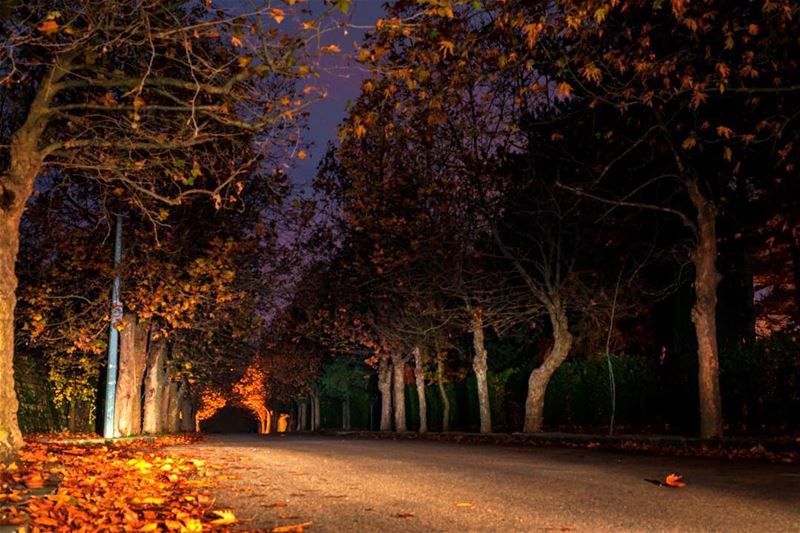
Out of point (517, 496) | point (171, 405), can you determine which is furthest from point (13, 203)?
point (171, 405)

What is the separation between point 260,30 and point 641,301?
23.8 meters

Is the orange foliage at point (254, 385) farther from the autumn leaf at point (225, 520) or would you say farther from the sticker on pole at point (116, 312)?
the autumn leaf at point (225, 520)

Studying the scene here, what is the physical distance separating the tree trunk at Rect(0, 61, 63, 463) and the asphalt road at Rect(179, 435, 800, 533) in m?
3.27

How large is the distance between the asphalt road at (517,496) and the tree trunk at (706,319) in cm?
400

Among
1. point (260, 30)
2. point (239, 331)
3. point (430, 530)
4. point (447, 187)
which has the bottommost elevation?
point (430, 530)

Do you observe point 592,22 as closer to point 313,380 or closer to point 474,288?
point 474,288

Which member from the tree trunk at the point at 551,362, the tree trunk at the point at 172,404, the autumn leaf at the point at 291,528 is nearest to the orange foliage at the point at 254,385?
the tree trunk at the point at 172,404

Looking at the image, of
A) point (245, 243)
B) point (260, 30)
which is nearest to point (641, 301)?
point (245, 243)

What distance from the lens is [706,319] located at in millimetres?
17719

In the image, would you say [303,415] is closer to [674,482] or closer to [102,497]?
[674,482]

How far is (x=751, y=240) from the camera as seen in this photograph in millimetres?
29250

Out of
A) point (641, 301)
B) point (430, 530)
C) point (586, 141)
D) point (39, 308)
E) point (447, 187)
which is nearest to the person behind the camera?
point (430, 530)

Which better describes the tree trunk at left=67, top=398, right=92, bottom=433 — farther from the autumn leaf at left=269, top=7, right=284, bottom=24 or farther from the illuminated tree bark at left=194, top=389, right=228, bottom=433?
Answer: the illuminated tree bark at left=194, top=389, right=228, bottom=433

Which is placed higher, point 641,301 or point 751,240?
point 751,240
